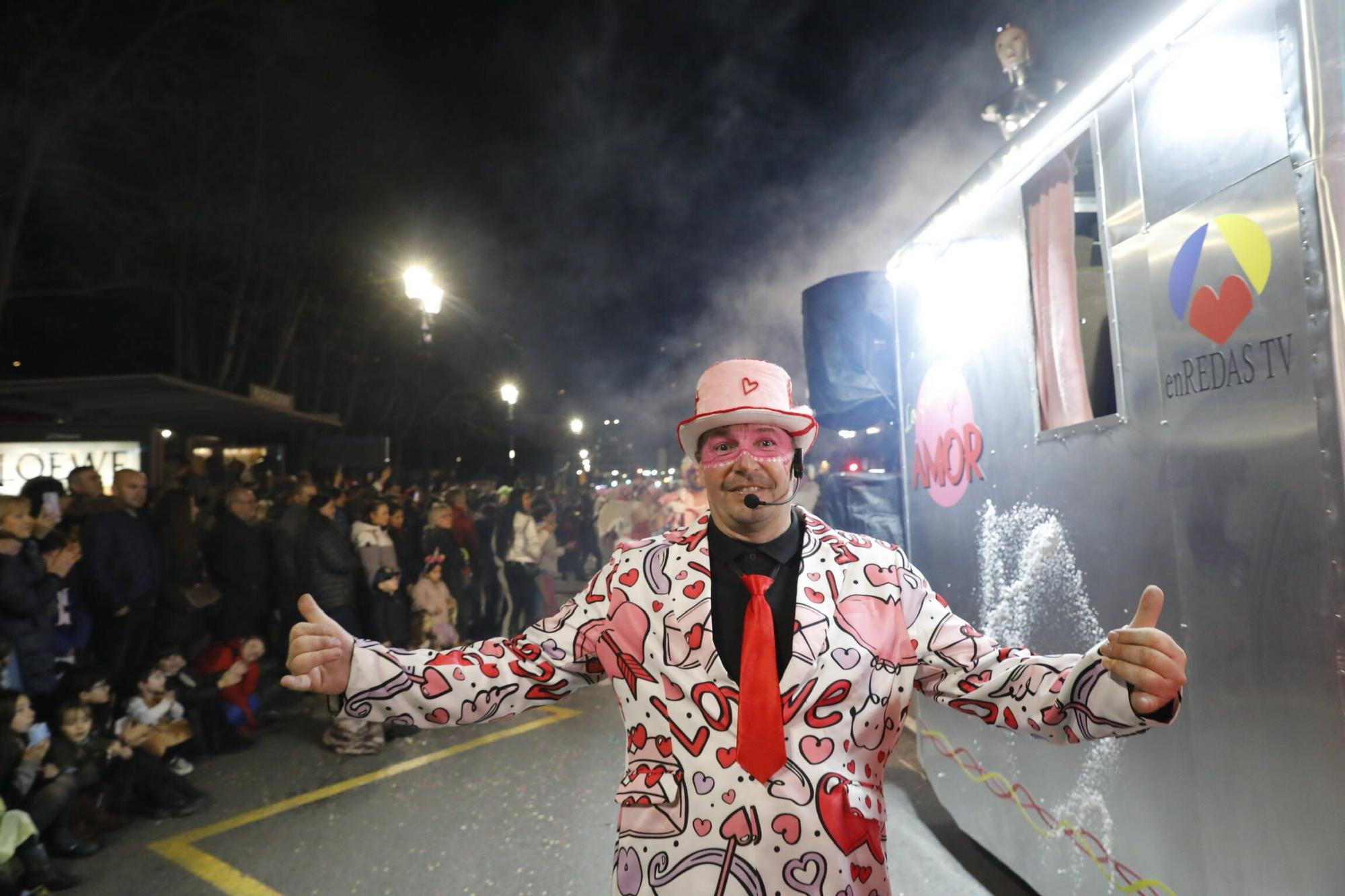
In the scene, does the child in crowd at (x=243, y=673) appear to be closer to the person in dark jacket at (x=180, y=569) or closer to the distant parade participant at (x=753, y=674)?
the person in dark jacket at (x=180, y=569)

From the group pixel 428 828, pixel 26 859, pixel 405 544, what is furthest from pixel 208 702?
pixel 405 544

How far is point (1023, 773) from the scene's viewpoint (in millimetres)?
3447

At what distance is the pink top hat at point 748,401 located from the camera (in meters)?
2.10

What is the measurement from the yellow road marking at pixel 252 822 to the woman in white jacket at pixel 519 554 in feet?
10.7

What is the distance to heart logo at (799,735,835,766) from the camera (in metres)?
1.88

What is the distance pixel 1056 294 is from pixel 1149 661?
78.0 inches

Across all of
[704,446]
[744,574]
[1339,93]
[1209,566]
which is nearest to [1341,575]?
[1209,566]

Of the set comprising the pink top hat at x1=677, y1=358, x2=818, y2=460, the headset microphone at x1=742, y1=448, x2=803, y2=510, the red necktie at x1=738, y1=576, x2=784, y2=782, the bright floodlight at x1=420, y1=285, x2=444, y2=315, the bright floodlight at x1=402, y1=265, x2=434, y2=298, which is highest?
the bright floodlight at x1=402, y1=265, x2=434, y2=298

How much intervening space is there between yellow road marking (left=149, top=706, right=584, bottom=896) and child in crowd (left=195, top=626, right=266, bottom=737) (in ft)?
5.06

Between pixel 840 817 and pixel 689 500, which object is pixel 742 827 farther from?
pixel 689 500

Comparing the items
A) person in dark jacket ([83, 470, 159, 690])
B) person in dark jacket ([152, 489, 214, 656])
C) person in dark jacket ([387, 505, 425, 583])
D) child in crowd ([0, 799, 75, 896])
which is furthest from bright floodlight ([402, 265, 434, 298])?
child in crowd ([0, 799, 75, 896])

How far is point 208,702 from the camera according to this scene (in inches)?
253

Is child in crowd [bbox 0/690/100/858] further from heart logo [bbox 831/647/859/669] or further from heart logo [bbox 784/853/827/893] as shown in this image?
heart logo [bbox 831/647/859/669]

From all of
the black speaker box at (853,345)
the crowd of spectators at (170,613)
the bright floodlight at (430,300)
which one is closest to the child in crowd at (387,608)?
the crowd of spectators at (170,613)
